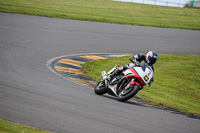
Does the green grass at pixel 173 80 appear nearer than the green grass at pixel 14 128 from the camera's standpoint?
No

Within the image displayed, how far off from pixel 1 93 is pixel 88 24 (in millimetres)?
15660

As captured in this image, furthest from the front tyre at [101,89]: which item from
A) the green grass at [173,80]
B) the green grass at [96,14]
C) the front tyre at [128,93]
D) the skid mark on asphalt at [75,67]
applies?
the green grass at [96,14]

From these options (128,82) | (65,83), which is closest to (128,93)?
(128,82)

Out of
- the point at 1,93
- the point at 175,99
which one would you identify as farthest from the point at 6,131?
the point at 175,99

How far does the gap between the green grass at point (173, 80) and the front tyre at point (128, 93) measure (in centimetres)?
148

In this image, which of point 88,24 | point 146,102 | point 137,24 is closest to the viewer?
point 146,102

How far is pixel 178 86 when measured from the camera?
1204cm

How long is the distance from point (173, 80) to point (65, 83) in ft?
15.8

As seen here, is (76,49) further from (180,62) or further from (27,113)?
(27,113)

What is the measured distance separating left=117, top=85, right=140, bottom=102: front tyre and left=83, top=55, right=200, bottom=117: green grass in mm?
1475

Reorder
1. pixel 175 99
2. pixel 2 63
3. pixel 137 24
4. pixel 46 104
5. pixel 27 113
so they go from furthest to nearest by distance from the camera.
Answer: pixel 137 24, pixel 2 63, pixel 175 99, pixel 46 104, pixel 27 113

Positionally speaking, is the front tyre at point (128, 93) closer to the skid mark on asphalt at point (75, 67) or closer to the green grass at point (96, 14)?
the skid mark on asphalt at point (75, 67)

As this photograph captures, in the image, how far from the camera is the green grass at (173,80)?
32.4ft

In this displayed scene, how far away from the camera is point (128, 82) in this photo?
8.56 metres
